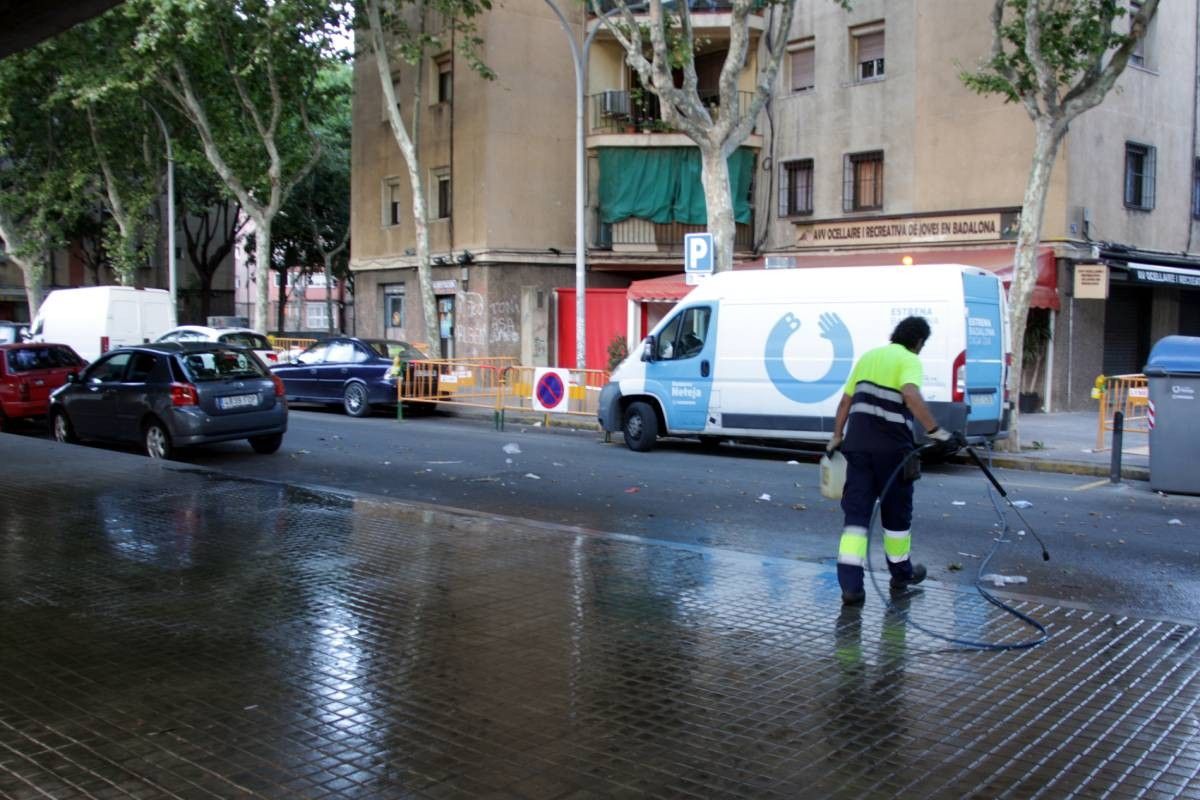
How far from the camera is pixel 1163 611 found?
717 centimetres

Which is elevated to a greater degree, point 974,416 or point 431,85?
point 431,85

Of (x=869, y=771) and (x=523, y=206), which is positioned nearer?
(x=869, y=771)

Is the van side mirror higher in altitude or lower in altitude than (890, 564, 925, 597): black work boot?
higher

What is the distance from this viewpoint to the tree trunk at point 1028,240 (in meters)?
15.7

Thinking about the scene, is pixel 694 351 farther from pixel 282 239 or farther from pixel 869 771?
pixel 282 239

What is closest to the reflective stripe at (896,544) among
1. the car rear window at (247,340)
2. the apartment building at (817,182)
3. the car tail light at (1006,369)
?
the car tail light at (1006,369)

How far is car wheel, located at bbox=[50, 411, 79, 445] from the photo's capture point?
1581 cm

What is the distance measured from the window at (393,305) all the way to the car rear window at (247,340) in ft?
23.2

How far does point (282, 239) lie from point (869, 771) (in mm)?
44529

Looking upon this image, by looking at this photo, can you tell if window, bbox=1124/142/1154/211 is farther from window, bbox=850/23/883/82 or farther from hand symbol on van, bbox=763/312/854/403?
hand symbol on van, bbox=763/312/854/403

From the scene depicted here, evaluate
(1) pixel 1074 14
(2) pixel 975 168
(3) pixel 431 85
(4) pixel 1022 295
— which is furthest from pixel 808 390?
(3) pixel 431 85

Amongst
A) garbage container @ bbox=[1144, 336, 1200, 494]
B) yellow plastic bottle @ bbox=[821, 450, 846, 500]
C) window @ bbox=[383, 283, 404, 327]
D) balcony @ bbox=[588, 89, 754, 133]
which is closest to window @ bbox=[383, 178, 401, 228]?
window @ bbox=[383, 283, 404, 327]

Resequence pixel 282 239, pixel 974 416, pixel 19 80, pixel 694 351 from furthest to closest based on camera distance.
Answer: pixel 282 239, pixel 19 80, pixel 694 351, pixel 974 416

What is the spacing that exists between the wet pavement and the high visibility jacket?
1.03 m
